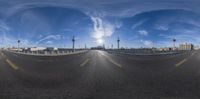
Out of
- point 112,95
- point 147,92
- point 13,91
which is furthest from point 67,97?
point 147,92

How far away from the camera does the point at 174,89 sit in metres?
7.09

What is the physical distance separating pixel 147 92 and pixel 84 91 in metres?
1.73

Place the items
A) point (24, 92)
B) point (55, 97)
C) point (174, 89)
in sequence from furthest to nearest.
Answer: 1. point (174, 89)
2. point (24, 92)
3. point (55, 97)

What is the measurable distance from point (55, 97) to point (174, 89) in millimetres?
3524

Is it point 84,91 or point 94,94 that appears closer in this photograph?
point 94,94

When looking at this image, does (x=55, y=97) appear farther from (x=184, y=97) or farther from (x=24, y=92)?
(x=184, y=97)

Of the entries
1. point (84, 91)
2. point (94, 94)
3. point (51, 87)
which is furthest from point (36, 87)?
point (94, 94)

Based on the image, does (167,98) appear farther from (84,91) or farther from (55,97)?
(55,97)

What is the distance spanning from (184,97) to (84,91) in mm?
2632

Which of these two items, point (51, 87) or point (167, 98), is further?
point (51, 87)

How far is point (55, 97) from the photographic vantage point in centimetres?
584

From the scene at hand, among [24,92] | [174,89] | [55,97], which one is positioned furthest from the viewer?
[174,89]

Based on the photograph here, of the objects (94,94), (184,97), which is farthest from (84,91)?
(184,97)

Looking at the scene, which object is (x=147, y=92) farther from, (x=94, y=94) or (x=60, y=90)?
(x=60, y=90)
